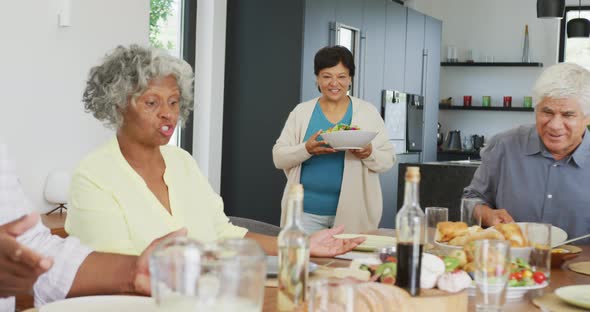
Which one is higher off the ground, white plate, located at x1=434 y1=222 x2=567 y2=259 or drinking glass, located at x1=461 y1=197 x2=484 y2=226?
drinking glass, located at x1=461 y1=197 x2=484 y2=226

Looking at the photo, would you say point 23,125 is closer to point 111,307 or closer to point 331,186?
point 331,186

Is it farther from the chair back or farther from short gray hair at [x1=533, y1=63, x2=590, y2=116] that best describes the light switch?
short gray hair at [x1=533, y1=63, x2=590, y2=116]

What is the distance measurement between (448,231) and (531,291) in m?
0.36

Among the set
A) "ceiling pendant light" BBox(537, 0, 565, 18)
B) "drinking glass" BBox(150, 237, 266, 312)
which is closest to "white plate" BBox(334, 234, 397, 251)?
"drinking glass" BBox(150, 237, 266, 312)

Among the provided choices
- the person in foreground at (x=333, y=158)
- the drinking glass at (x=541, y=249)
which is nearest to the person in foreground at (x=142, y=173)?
the drinking glass at (x=541, y=249)

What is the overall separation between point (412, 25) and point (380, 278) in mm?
5969

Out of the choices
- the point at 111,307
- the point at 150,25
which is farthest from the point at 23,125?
the point at 111,307

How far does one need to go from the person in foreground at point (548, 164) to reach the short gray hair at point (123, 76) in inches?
43.9

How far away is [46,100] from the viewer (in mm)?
4023

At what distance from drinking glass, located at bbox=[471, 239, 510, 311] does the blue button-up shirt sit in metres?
1.43

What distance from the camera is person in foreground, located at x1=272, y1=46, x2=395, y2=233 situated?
3588mm

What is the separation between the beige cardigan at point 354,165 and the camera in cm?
359

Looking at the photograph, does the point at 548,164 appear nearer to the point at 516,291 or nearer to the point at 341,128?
the point at 341,128

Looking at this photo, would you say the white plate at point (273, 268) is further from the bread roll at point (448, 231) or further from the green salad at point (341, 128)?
the green salad at point (341, 128)
